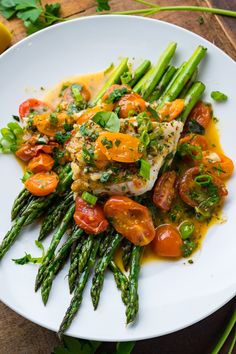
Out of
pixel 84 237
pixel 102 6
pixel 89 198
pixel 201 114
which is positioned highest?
pixel 102 6

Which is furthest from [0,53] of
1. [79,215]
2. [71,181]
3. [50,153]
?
[79,215]

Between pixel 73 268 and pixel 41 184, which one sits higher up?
pixel 41 184

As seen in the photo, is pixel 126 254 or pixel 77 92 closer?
pixel 126 254

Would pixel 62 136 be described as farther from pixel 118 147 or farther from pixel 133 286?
pixel 133 286

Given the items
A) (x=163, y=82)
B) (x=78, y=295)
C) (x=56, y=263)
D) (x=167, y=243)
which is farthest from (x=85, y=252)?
(x=163, y=82)

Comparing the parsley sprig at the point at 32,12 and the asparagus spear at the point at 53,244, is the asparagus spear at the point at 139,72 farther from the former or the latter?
the asparagus spear at the point at 53,244

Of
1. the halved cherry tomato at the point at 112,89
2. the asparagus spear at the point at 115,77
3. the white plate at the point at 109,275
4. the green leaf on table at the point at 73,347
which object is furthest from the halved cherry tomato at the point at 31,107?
the green leaf on table at the point at 73,347

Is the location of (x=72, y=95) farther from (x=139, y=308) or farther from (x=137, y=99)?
(x=139, y=308)
